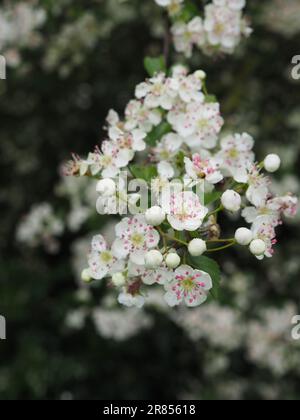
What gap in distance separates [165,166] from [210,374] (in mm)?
2096

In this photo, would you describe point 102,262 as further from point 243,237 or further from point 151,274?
point 243,237

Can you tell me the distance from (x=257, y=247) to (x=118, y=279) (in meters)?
0.30

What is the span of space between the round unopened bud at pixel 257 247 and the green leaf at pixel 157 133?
452 millimetres

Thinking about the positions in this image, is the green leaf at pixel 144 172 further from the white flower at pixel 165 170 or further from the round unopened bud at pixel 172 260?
the round unopened bud at pixel 172 260

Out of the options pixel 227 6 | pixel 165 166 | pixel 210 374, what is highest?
pixel 227 6

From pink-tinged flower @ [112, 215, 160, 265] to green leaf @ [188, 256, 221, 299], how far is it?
94 mm

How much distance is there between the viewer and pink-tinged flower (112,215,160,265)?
1300mm

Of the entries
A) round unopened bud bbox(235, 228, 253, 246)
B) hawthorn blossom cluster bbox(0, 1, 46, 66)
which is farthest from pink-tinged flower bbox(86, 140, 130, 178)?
hawthorn blossom cluster bbox(0, 1, 46, 66)

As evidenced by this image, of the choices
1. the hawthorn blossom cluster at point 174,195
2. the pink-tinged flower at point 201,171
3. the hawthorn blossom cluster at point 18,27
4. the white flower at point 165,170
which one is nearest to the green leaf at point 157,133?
the hawthorn blossom cluster at point 174,195

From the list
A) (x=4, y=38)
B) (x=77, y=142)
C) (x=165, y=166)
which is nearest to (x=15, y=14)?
(x=4, y=38)

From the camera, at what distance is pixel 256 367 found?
3.46m

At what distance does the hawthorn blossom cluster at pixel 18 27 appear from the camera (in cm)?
276

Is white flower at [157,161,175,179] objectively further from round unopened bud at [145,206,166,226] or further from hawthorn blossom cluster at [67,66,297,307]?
round unopened bud at [145,206,166,226]
